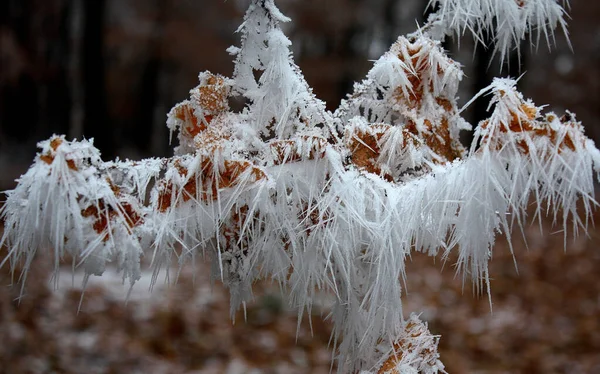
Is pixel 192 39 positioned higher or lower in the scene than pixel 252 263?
higher

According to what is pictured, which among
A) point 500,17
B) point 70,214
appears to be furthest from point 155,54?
point 70,214

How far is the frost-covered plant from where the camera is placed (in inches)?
24.5

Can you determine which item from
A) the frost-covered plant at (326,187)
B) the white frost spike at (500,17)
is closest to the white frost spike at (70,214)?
the frost-covered plant at (326,187)

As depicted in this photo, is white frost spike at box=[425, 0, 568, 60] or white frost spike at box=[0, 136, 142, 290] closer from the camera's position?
white frost spike at box=[0, 136, 142, 290]

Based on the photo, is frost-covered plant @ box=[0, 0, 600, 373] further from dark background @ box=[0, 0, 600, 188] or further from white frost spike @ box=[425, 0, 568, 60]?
dark background @ box=[0, 0, 600, 188]

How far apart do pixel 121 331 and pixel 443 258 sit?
276 centimetres

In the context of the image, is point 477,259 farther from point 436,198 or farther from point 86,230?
point 86,230

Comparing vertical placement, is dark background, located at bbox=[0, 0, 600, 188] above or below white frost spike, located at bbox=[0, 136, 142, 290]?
above

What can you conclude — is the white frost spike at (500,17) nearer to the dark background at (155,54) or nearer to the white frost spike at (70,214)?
the white frost spike at (70,214)

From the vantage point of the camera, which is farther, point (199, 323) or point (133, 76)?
point (133, 76)

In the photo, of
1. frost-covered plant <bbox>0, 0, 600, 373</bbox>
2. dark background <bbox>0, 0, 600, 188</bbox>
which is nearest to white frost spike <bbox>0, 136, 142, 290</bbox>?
frost-covered plant <bbox>0, 0, 600, 373</bbox>

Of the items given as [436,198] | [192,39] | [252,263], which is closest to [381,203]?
[436,198]

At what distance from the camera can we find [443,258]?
709 mm

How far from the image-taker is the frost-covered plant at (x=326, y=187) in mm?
622
